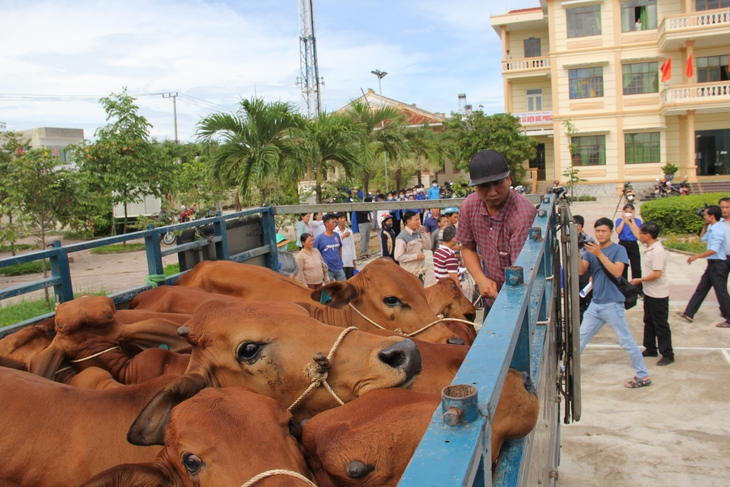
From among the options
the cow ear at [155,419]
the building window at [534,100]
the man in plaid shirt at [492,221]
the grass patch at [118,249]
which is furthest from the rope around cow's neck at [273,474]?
the building window at [534,100]

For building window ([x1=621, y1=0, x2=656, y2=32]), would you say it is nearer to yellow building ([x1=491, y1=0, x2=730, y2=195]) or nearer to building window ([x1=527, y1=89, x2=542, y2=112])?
yellow building ([x1=491, y1=0, x2=730, y2=195])

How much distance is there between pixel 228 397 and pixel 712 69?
40220mm

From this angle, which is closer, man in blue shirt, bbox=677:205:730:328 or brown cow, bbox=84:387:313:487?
brown cow, bbox=84:387:313:487

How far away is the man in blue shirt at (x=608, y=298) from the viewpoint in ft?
24.5

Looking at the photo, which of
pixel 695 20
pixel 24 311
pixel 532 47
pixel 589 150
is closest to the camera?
pixel 24 311

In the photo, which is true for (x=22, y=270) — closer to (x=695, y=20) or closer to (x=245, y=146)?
(x=245, y=146)

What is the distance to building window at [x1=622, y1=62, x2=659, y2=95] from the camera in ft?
117

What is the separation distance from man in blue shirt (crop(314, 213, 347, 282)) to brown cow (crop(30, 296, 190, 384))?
20.1ft

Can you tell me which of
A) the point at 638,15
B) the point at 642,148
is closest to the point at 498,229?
the point at 642,148

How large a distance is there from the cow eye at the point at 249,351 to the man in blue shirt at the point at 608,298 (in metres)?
5.78

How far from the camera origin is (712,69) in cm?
3494

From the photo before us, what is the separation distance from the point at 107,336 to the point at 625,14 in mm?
39891

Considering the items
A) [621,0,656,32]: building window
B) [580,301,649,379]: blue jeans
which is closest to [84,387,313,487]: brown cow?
[580,301,649,379]: blue jeans

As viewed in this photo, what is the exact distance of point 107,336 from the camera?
310 cm
